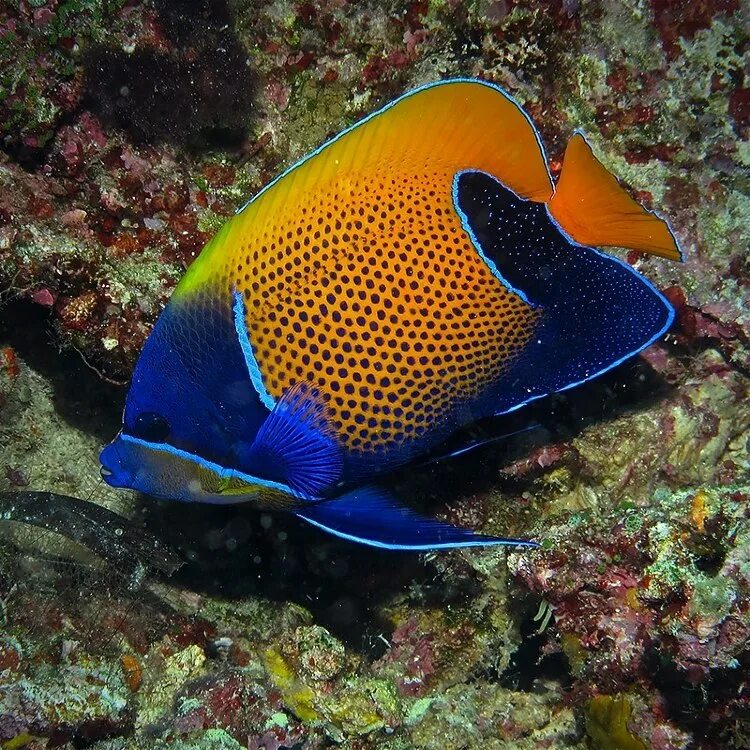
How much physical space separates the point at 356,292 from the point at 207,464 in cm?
78

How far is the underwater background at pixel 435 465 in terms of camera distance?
272 centimetres

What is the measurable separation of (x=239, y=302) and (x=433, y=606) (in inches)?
89.7

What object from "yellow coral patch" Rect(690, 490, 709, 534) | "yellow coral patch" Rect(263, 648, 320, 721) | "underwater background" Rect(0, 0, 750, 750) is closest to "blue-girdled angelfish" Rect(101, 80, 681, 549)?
"underwater background" Rect(0, 0, 750, 750)

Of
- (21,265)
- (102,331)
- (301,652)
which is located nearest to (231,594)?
(301,652)

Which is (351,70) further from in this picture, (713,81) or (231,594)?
(231,594)

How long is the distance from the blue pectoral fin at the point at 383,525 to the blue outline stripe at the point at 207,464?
186 mm

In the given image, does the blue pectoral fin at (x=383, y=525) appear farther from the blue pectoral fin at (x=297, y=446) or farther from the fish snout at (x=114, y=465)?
the fish snout at (x=114, y=465)

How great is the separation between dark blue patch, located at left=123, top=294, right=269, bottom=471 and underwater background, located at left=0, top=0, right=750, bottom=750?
0.82 m

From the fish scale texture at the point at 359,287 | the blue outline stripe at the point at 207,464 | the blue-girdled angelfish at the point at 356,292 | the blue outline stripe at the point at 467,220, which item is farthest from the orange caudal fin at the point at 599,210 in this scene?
the blue outline stripe at the point at 207,464

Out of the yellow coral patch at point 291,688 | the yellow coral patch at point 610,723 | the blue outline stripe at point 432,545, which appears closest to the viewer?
the blue outline stripe at point 432,545

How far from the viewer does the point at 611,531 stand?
287 cm

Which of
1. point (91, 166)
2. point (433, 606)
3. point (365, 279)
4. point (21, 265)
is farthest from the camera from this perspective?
point (433, 606)

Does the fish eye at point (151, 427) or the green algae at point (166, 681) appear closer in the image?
the fish eye at point (151, 427)

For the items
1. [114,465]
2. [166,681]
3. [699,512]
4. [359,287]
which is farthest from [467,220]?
[166,681]
